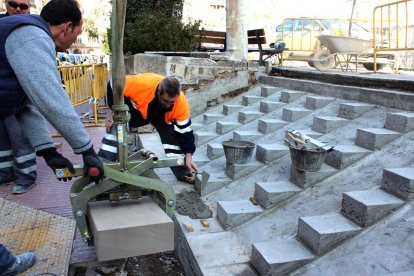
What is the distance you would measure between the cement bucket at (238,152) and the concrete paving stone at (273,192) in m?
0.51

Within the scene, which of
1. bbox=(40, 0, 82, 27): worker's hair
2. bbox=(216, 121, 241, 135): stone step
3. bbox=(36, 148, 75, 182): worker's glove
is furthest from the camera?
bbox=(216, 121, 241, 135): stone step

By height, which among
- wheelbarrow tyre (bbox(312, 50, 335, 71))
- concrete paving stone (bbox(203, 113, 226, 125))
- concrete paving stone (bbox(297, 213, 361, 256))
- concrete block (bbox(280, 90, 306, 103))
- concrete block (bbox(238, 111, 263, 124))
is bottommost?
concrete paving stone (bbox(297, 213, 361, 256))

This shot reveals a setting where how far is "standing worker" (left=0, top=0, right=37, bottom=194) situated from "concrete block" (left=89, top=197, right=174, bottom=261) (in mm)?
1903

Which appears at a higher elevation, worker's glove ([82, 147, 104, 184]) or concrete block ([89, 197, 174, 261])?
worker's glove ([82, 147, 104, 184])

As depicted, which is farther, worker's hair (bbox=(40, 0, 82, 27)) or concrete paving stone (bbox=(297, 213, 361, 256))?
concrete paving stone (bbox=(297, 213, 361, 256))

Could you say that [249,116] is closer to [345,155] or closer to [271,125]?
[271,125]

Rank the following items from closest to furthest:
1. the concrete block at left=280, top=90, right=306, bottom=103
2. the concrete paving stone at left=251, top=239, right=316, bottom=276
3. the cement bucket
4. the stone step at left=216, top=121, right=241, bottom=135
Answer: the concrete paving stone at left=251, top=239, right=316, bottom=276 < the cement bucket < the stone step at left=216, top=121, right=241, bottom=135 < the concrete block at left=280, top=90, right=306, bottom=103

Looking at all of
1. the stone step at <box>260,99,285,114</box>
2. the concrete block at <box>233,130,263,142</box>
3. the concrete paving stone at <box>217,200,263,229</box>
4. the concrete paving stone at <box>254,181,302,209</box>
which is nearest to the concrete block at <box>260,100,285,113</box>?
the stone step at <box>260,99,285,114</box>

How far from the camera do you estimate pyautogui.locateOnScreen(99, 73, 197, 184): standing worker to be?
140 inches

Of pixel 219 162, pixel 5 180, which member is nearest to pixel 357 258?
pixel 219 162

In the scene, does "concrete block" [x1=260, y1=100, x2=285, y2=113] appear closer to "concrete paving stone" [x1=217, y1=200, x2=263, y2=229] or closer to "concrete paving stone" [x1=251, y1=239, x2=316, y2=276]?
"concrete paving stone" [x1=217, y1=200, x2=263, y2=229]

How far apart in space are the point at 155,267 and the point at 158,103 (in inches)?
65.8

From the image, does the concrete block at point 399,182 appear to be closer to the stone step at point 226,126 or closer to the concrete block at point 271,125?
the concrete block at point 271,125

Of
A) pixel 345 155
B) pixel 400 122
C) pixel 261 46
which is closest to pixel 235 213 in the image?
pixel 345 155
